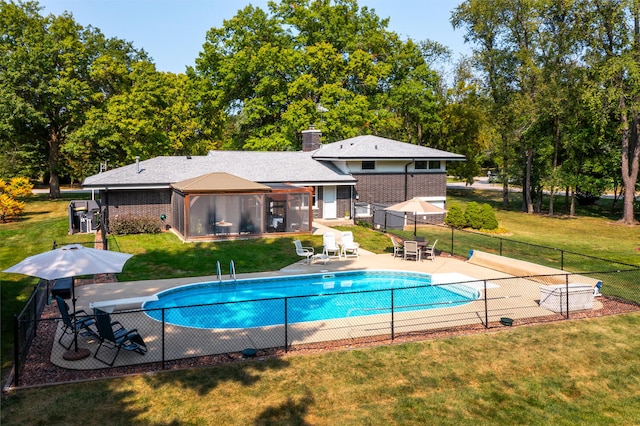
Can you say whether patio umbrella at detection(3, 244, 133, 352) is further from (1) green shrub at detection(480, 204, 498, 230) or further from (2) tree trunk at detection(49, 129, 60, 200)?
(2) tree trunk at detection(49, 129, 60, 200)

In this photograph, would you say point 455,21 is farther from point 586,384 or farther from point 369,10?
point 586,384

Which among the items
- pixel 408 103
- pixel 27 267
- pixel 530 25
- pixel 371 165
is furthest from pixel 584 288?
pixel 408 103

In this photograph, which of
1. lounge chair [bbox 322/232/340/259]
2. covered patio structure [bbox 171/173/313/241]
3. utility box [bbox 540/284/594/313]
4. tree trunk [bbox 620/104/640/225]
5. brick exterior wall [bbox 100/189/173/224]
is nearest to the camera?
utility box [bbox 540/284/594/313]

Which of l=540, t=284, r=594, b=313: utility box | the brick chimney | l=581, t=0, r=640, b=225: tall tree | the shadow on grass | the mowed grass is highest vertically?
l=581, t=0, r=640, b=225: tall tree

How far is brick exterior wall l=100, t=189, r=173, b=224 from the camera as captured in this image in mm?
26562

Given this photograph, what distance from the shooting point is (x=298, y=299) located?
1672 centimetres

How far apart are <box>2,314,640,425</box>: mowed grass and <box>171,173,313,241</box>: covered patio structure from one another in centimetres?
1480

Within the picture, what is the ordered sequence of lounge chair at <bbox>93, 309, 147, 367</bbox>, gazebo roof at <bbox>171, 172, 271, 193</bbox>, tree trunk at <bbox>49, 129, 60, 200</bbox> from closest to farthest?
lounge chair at <bbox>93, 309, 147, 367</bbox>, gazebo roof at <bbox>171, 172, 271, 193</bbox>, tree trunk at <bbox>49, 129, 60, 200</bbox>

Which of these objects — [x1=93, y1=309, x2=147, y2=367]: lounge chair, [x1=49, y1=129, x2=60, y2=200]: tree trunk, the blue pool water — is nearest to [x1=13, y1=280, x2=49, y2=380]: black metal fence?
[x1=93, y1=309, x2=147, y2=367]: lounge chair

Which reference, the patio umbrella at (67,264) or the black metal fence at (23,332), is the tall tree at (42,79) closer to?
the black metal fence at (23,332)

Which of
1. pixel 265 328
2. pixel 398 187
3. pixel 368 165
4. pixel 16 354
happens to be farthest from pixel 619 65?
pixel 16 354

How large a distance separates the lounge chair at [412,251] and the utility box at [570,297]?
24.5 ft

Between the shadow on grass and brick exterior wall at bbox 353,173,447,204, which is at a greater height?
brick exterior wall at bbox 353,173,447,204

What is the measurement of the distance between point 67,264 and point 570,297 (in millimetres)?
13512
